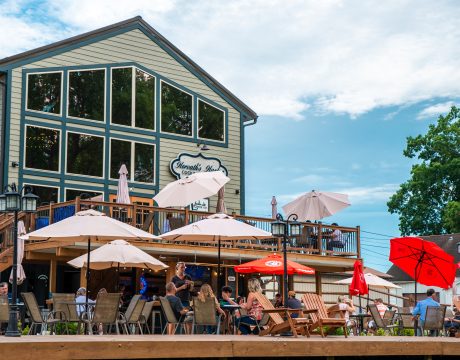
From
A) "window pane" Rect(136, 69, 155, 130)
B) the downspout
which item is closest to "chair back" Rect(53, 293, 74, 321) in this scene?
the downspout

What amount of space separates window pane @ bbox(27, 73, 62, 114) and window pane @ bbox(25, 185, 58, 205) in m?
2.30

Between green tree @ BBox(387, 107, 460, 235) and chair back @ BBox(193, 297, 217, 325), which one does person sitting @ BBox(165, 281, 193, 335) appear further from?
green tree @ BBox(387, 107, 460, 235)

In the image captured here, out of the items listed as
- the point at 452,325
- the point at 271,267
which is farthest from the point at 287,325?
the point at 271,267

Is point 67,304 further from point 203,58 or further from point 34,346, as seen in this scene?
point 203,58

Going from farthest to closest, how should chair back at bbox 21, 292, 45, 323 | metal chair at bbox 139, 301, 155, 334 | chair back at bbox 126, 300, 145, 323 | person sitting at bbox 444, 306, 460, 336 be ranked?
person sitting at bbox 444, 306, 460, 336
metal chair at bbox 139, 301, 155, 334
chair back at bbox 126, 300, 145, 323
chair back at bbox 21, 292, 45, 323

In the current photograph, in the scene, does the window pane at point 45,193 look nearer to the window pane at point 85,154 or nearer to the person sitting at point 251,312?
the window pane at point 85,154

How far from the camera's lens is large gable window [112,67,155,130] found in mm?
26172

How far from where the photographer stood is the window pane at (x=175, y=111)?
27.2m

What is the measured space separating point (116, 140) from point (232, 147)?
4386 mm

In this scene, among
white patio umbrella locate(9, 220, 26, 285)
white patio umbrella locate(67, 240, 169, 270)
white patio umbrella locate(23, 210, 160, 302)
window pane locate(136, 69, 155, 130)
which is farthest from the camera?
window pane locate(136, 69, 155, 130)

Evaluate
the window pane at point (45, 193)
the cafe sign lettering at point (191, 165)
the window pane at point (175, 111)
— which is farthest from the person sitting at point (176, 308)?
the window pane at point (175, 111)

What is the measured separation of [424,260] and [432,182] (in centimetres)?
2460

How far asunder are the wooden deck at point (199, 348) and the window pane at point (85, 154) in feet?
51.1

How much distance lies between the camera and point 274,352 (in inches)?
378
